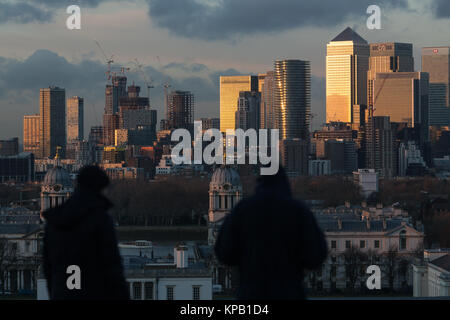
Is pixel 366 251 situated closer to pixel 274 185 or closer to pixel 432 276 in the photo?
pixel 432 276

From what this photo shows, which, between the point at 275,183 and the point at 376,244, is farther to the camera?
the point at 376,244

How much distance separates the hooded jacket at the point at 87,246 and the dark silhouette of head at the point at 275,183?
37.8 inches

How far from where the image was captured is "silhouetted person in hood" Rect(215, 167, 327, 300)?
7840 mm

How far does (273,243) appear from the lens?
788 centimetres

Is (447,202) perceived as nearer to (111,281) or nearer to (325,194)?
(325,194)

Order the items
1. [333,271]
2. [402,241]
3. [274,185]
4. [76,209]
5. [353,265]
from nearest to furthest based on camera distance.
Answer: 1. [274,185]
2. [76,209]
3. [353,265]
4. [333,271]
5. [402,241]

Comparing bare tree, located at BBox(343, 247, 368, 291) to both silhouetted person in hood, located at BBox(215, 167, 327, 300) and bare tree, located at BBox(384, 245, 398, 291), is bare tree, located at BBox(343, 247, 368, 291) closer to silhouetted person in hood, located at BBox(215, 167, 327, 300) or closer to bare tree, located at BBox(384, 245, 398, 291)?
bare tree, located at BBox(384, 245, 398, 291)

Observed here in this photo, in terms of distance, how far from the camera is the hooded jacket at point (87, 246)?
26.7ft

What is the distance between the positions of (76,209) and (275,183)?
1262 millimetres

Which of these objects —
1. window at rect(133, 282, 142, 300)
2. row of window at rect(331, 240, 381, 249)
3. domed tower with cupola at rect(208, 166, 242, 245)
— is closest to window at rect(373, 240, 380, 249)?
row of window at rect(331, 240, 381, 249)

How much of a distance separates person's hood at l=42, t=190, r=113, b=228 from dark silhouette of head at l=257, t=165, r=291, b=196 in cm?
95

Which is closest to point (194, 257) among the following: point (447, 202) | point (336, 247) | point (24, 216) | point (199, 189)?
point (336, 247)

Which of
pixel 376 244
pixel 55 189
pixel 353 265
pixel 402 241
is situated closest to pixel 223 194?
pixel 55 189

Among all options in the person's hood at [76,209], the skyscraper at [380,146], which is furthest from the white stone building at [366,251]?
the skyscraper at [380,146]
